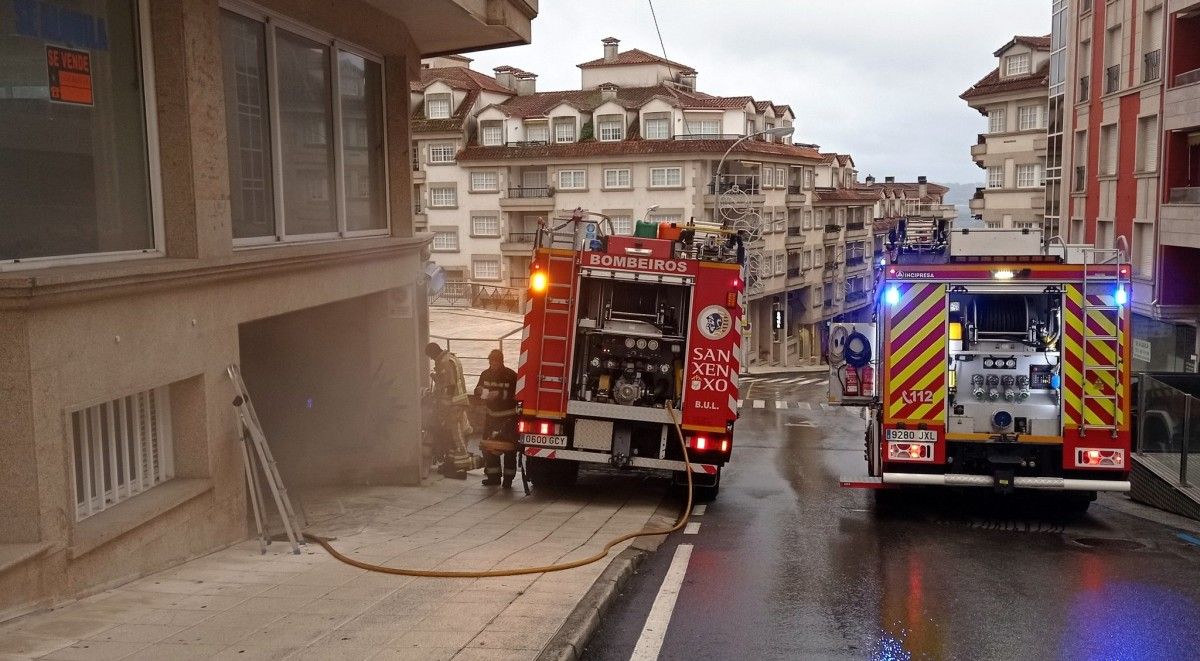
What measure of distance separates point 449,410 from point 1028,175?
4381 centimetres

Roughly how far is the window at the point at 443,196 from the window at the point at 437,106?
382 cm

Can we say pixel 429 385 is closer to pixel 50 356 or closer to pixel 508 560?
pixel 508 560

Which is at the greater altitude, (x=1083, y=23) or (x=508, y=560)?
(x=1083, y=23)

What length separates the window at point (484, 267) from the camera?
57156mm

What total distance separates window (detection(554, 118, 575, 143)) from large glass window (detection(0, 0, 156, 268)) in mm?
47529

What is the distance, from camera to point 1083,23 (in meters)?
33.1

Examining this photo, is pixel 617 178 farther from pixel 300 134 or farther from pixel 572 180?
pixel 300 134

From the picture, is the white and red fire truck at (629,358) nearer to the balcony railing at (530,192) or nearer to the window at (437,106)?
the balcony railing at (530,192)

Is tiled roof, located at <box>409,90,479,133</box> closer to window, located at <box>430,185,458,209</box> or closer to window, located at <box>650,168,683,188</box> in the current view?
window, located at <box>430,185,458,209</box>

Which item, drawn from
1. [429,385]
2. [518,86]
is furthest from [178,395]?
[518,86]

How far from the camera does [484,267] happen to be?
5756 cm

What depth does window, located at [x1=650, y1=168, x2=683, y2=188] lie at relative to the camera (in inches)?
2061

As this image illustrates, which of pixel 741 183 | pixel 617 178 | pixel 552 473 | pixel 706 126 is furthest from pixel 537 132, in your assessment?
pixel 552 473

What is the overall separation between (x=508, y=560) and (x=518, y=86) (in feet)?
180
